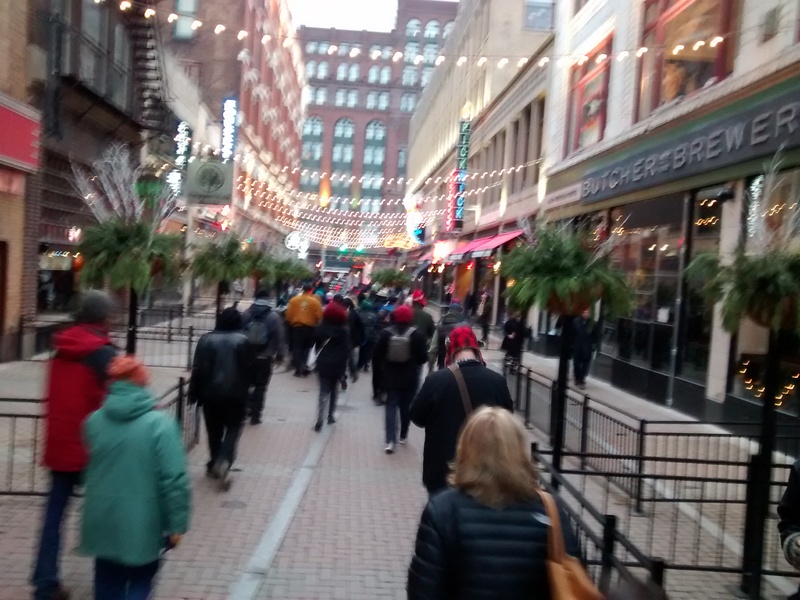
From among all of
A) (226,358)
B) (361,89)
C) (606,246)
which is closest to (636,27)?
(606,246)

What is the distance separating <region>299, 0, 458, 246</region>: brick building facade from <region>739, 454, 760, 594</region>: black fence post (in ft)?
325

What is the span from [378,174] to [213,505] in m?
105

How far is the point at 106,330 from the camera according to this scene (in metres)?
4.96

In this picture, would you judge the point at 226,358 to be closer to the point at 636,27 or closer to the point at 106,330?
the point at 106,330

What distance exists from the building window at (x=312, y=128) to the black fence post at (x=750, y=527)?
105 meters

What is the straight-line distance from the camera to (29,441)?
29.8ft

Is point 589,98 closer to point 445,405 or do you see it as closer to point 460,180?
point 445,405

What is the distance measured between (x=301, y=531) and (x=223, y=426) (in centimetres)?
159

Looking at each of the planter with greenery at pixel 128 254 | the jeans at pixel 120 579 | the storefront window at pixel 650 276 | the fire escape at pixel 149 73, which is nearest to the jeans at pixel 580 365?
the storefront window at pixel 650 276

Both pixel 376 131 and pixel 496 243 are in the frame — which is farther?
pixel 376 131

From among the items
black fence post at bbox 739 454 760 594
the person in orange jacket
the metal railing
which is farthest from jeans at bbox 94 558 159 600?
the person in orange jacket

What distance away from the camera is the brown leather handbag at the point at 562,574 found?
104 inches

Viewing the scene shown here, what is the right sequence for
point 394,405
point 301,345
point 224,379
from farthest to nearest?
point 301,345
point 394,405
point 224,379

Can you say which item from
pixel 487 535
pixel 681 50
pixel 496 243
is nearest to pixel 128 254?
pixel 487 535
